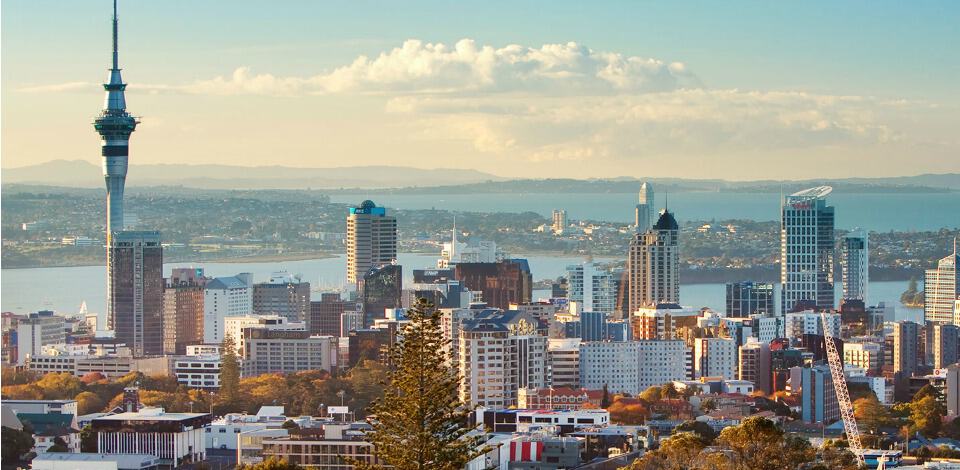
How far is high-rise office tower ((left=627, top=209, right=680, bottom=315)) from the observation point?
5438 cm

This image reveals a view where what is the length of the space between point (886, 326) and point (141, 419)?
23.7 meters

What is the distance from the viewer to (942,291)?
177 feet

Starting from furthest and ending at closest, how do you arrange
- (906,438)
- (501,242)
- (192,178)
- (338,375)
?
(501,242)
(192,178)
(338,375)
(906,438)

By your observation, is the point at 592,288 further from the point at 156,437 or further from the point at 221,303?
the point at 156,437

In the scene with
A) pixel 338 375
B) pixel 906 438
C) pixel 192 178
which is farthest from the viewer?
pixel 192 178

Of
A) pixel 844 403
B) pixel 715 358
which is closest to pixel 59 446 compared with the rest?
pixel 844 403

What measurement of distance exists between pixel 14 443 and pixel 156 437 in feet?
6.04

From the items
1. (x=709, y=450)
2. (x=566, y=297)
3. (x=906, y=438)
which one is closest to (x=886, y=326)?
(x=566, y=297)

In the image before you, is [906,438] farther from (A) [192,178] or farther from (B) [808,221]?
(A) [192,178]

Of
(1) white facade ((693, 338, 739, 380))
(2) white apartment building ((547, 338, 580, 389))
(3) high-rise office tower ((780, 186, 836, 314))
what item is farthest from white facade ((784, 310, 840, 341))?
(3) high-rise office tower ((780, 186, 836, 314))

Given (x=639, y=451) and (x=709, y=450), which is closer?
(x=709, y=450)

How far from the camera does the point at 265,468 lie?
18.6m

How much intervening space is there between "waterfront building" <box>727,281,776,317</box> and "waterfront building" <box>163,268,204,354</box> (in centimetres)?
1162

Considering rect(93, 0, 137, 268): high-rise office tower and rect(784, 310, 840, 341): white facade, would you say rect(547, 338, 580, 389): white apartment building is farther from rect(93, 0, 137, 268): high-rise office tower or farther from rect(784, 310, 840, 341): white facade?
rect(93, 0, 137, 268): high-rise office tower
